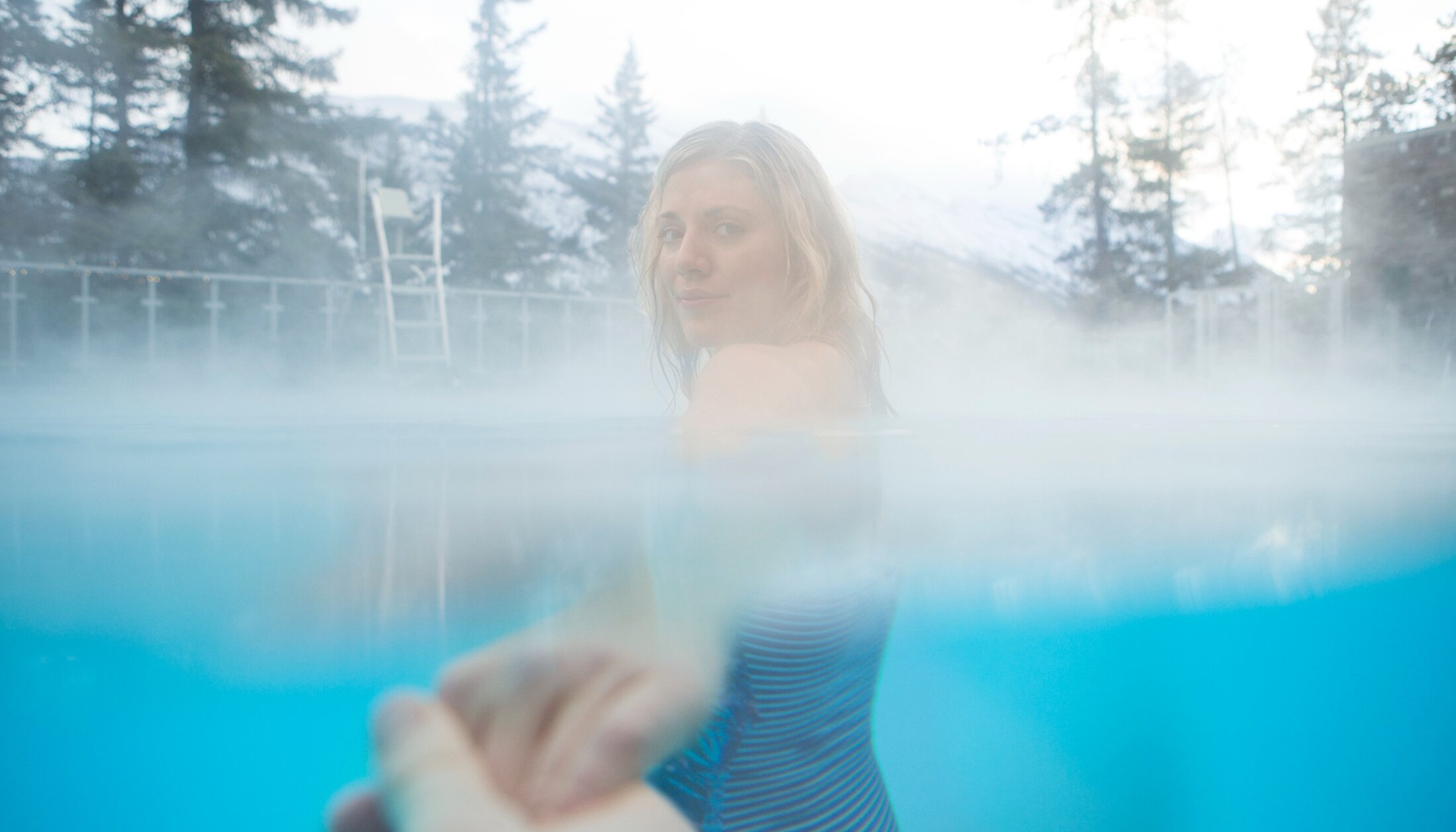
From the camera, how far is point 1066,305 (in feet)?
30.3

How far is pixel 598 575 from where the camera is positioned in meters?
1.48

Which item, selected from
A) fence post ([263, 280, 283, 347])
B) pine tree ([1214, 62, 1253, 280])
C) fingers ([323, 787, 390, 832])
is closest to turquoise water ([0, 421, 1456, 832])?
fingers ([323, 787, 390, 832])

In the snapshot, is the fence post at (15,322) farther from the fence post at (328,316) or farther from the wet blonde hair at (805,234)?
the wet blonde hair at (805,234)

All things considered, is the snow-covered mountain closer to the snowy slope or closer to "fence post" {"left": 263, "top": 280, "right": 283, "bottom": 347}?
the snowy slope

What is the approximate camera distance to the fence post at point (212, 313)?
646cm

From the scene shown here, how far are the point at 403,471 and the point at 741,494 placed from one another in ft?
2.92

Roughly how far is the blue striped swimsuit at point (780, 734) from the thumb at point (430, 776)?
0.20 metres

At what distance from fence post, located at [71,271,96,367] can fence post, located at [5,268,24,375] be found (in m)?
0.31

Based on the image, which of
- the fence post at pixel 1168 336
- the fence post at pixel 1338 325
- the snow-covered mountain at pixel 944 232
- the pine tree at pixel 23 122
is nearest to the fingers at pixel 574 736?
the snow-covered mountain at pixel 944 232

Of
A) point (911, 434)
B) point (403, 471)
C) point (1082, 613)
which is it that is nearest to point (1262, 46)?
point (1082, 613)

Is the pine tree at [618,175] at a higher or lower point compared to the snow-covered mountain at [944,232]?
higher

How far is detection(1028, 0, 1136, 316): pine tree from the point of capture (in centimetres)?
458

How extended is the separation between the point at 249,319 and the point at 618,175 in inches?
168

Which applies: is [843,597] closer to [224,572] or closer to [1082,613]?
[224,572]
